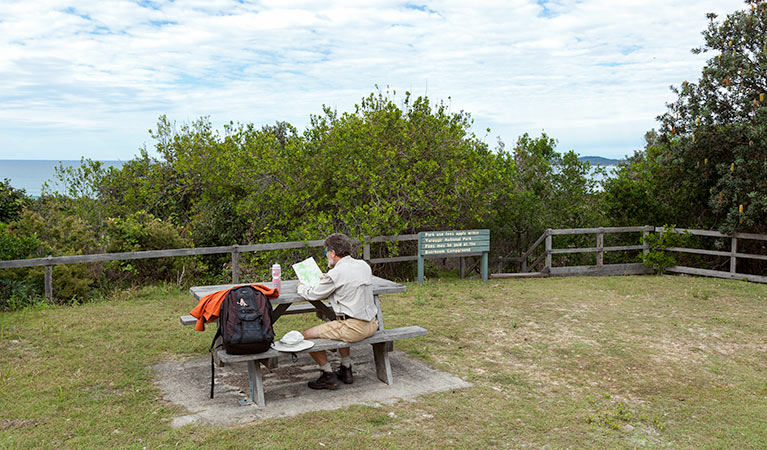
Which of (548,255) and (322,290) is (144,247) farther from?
(548,255)

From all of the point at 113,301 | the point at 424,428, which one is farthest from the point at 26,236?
the point at 424,428

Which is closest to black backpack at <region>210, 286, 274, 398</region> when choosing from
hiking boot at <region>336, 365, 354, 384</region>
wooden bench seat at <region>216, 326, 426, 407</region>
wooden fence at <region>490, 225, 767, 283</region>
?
wooden bench seat at <region>216, 326, 426, 407</region>

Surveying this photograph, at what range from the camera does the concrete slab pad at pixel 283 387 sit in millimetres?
5051

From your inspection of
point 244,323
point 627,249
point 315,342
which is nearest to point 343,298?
point 315,342

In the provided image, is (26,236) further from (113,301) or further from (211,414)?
(211,414)

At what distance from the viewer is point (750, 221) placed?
38.9 feet

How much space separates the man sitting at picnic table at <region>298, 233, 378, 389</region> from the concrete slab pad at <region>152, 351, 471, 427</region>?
0.30 m

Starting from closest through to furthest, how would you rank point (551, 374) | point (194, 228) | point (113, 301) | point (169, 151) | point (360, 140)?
point (551, 374) < point (113, 301) < point (360, 140) < point (194, 228) < point (169, 151)

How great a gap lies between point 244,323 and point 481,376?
2532 mm

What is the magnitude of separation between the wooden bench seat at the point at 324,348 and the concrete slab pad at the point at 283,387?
109 mm

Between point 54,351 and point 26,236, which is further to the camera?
point 26,236

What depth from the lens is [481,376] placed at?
6109 mm

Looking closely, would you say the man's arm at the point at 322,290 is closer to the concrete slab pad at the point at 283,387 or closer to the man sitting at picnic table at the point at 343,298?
the man sitting at picnic table at the point at 343,298

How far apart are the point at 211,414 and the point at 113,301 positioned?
19.5 ft
